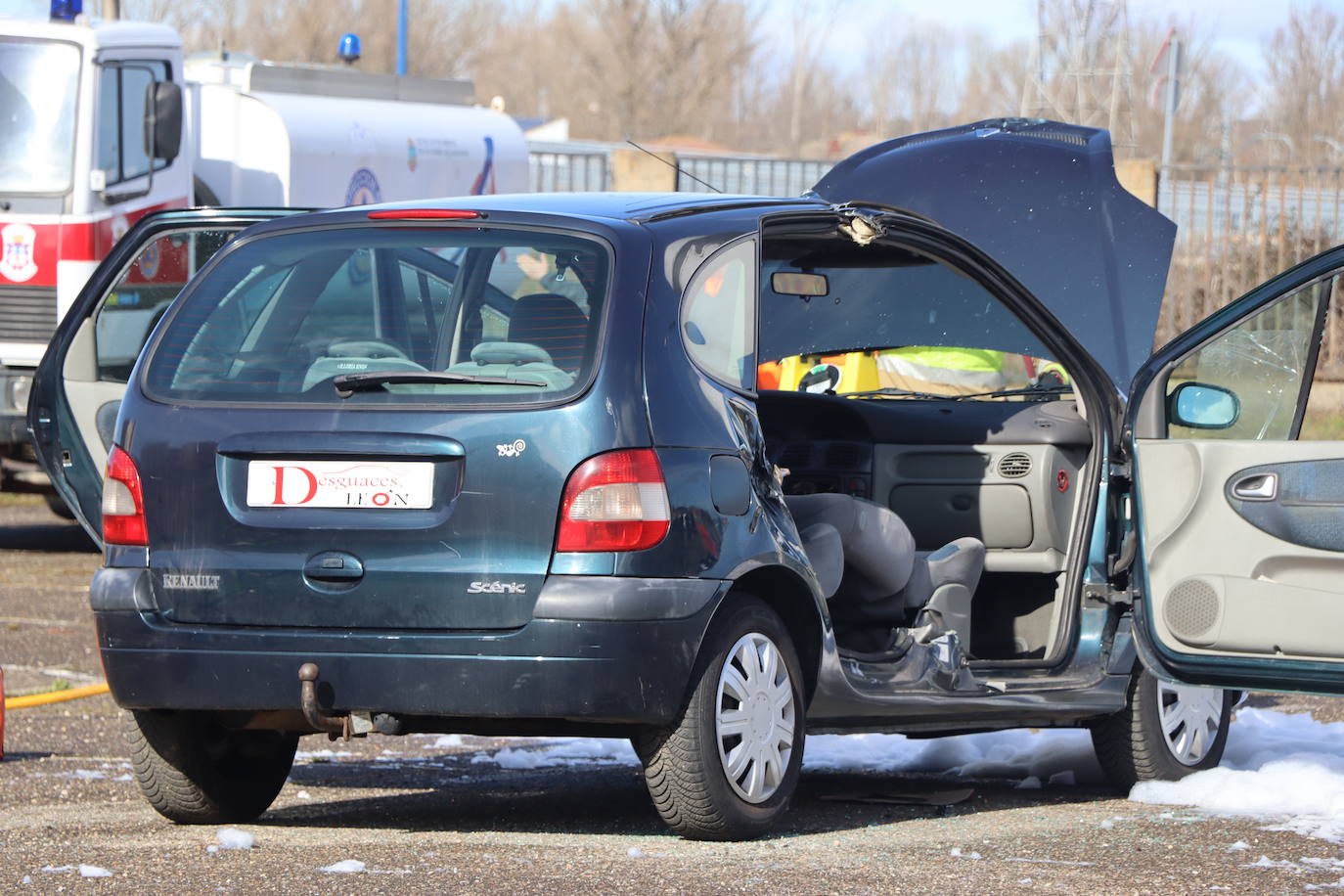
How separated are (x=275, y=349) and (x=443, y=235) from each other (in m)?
0.52

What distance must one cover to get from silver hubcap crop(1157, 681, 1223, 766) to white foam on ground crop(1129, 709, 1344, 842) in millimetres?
95

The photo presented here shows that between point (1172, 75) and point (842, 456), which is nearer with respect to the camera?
point (842, 456)

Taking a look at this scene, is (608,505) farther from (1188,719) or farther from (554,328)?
(1188,719)

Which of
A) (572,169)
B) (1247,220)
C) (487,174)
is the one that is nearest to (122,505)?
(487,174)

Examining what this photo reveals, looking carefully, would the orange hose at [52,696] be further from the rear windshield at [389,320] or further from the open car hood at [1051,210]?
the open car hood at [1051,210]

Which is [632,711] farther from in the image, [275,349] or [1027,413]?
[1027,413]

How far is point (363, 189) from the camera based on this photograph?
15.3 metres

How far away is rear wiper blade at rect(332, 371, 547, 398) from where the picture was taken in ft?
16.0

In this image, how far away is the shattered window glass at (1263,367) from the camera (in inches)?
213

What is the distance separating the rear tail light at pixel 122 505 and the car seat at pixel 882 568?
1853mm

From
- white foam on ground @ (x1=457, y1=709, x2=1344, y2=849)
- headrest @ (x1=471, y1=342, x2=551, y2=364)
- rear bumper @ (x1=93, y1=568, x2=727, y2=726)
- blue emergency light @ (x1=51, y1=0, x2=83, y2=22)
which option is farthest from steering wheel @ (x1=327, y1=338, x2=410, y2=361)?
blue emergency light @ (x1=51, y1=0, x2=83, y2=22)

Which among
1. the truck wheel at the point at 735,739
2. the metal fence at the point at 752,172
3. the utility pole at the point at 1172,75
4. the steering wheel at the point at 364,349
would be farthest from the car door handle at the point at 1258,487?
the metal fence at the point at 752,172

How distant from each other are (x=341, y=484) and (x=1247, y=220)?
1363 cm

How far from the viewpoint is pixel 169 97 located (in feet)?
42.0
